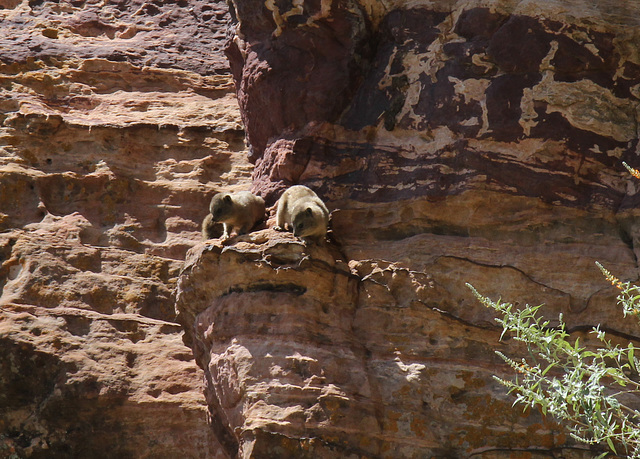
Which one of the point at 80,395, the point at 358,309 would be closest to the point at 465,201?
the point at 358,309

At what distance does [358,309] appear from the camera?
5945 millimetres

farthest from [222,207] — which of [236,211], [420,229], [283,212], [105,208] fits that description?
[105,208]

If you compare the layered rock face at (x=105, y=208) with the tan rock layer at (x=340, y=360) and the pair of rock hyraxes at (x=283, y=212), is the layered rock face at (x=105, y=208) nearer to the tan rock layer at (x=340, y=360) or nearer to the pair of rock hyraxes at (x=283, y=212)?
the tan rock layer at (x=340, y=360)

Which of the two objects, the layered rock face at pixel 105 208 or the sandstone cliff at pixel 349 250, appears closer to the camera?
the sandstone cliff at pixel 349 250

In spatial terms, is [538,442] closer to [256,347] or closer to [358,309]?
[358,309]

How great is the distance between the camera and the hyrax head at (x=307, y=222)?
19.2 feet

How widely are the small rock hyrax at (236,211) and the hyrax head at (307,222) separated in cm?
72

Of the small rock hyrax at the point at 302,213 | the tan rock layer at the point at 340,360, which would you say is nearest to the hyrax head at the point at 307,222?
the small rock hyrax at the point at 302,213

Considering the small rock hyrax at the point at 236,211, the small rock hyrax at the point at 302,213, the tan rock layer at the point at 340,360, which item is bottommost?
the tan rock layer at the point at 340,360

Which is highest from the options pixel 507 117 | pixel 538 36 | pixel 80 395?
pixel 538 36

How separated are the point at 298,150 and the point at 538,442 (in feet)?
9.83

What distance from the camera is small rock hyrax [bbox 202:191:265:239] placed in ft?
21.2

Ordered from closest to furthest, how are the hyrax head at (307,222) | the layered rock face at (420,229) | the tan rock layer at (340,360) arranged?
the tan rock layer at (340,360)
the layered rock face at (420,229)
the hyrax head at (307,222)

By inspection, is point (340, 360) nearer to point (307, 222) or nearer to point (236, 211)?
point (307, 222)
